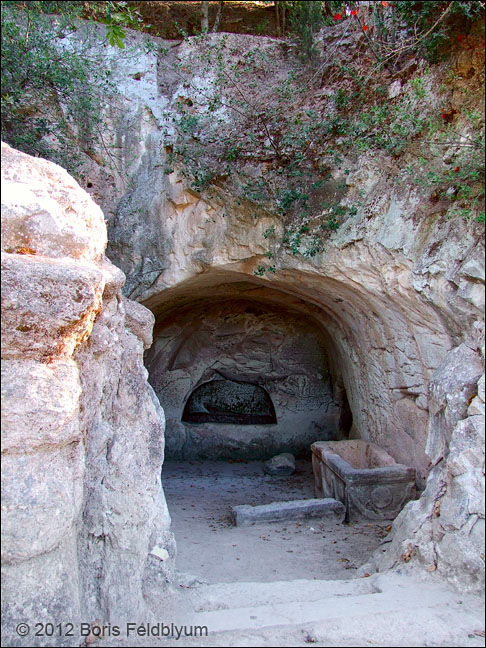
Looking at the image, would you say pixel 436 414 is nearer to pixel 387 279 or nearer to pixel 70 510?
pixel 387 279

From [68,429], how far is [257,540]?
10.2 ft

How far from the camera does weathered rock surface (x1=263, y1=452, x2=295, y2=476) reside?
25.5 ft

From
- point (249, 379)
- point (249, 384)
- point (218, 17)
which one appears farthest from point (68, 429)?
point (218, 17)

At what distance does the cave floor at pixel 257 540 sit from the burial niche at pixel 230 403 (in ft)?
6.38

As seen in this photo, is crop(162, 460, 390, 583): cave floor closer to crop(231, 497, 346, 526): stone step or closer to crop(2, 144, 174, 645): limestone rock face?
crop(231, 497, 346, 526): stone step

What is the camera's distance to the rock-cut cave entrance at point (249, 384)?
662cm

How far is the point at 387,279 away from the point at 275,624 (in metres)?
3.30

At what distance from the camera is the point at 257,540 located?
490 centimetres

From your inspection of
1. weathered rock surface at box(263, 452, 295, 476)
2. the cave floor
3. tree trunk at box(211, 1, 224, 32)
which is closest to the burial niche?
weathered rock surface at box(263, 452, 295, 476)

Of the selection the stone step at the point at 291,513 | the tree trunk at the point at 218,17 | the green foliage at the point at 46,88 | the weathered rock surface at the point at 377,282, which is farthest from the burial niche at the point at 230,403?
the tree trunk at the point at 218,17

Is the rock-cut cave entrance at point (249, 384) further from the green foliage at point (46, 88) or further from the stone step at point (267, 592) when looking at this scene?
the stone step at point (267, 592)

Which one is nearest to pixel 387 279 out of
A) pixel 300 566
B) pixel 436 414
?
pixel 436 414

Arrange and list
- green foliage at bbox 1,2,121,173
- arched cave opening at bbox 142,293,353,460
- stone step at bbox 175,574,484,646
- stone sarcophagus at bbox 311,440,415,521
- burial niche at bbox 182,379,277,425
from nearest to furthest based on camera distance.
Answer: stone step at bbox 175,574,484,646 → green foliage at bbox 1,2,121,173 → stone sarcophagus at bbox 311,440,415,521 → arched cave opening at bbox 142,293,353,460 → burial niche at bbox 182,379,277,425

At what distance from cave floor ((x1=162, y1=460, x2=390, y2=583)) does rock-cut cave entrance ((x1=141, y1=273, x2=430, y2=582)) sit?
51 mm
